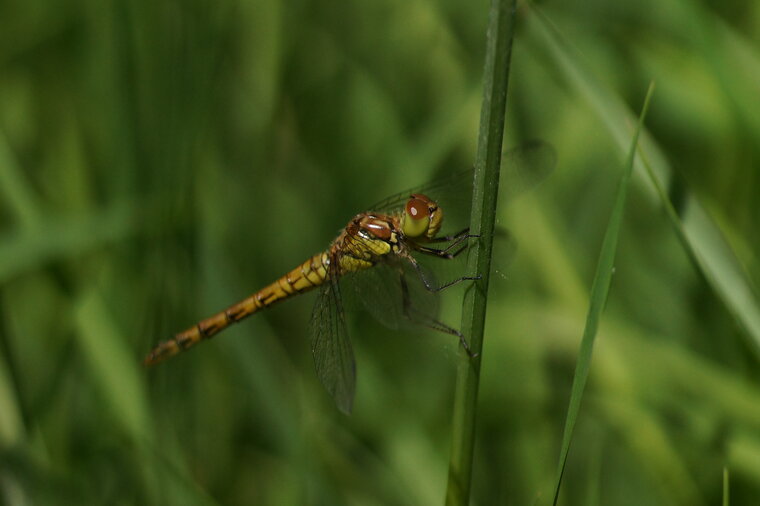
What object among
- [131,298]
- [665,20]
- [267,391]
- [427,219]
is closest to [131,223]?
[131,298]

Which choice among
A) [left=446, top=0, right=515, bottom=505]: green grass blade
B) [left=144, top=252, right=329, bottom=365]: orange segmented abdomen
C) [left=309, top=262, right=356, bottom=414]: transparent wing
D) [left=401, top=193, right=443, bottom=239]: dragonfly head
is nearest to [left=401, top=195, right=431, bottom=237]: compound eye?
[left=401, top=193, right=443, bottom=239]: dragonfly head

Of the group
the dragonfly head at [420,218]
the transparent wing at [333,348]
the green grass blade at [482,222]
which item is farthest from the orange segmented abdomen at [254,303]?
the green grass blade at [482,222]

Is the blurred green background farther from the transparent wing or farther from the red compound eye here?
the red compound eye

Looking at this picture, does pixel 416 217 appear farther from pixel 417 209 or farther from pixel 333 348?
pixel 333 348

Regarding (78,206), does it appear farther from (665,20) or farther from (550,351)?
(665,20)

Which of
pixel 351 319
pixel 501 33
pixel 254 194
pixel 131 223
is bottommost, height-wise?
pixel 501 33

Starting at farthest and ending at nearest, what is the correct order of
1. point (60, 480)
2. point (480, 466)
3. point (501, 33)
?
point (480, 466) → point (60, 480) → point (501, 33)

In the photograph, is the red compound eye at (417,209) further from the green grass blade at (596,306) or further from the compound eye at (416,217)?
the green grass blade at (596,306)
